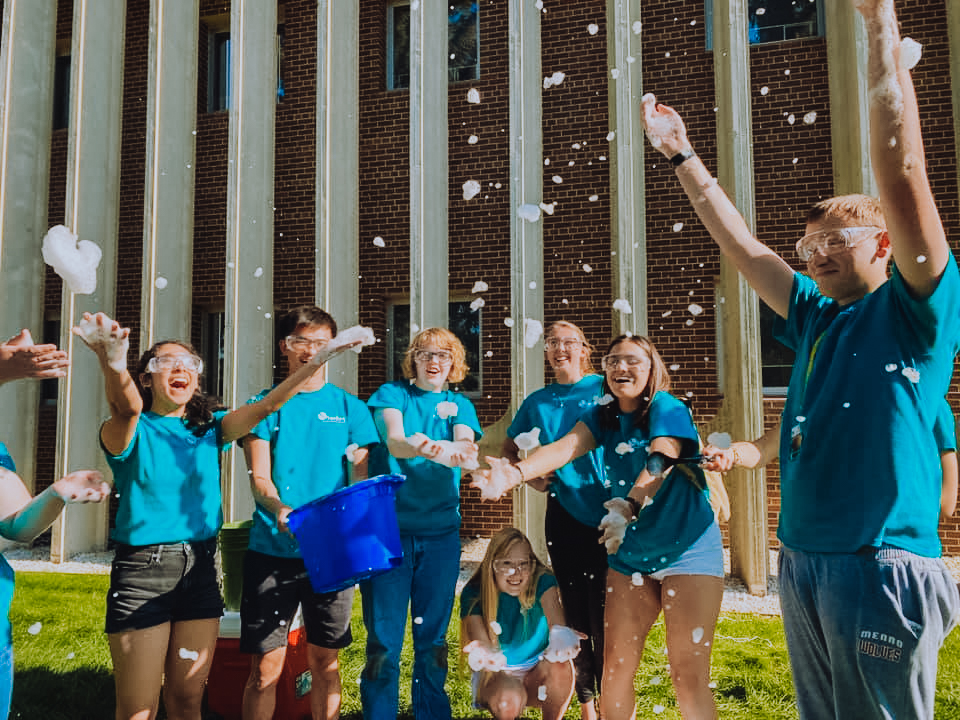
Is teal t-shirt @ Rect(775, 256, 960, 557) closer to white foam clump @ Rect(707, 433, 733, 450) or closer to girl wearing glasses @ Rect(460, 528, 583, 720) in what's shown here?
white foam clump @ Rect(707, 433, 733, 450)

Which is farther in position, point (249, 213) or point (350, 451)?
point (249, 213)

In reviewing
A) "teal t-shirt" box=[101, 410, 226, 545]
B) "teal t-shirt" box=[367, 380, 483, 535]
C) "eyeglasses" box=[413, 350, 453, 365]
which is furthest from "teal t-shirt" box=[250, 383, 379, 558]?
"eyeglasses" box=[413, 350, 453, 365]

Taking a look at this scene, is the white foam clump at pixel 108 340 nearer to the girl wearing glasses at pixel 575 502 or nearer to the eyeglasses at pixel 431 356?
the eyeglasses at pixel 431 356

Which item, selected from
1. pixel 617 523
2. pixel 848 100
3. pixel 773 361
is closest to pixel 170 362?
pixel 617 523

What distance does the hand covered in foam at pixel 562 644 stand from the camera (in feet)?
10.1

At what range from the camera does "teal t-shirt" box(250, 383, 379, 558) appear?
2.89 metres

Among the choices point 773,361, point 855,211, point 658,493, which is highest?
point 773,361

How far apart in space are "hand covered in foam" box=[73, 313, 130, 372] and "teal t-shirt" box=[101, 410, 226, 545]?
0.47 meters

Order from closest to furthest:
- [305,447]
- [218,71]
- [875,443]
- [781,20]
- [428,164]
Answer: [875,443], [305,447], [428,164], [781,20], [218,71]

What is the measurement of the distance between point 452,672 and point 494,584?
101cm

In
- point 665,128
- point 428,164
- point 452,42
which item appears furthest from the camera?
point 452,42

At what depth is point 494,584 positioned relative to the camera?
3264mm

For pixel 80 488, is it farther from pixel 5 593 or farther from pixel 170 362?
pixel 170 362

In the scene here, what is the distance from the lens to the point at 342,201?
693cm
